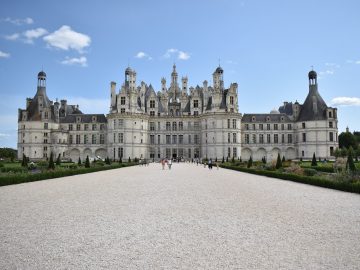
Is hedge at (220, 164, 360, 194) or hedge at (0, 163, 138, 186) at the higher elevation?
hedge at (0, 163, 138, 186)

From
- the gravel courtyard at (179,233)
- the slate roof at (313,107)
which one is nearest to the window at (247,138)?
the slate roof at (313,107)

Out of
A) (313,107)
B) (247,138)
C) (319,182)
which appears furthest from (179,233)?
(247,138)

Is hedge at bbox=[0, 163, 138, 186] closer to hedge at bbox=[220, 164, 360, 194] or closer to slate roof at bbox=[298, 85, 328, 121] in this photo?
hedge at bbox=[220, 164, 360, 194]

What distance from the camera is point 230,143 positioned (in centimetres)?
6494

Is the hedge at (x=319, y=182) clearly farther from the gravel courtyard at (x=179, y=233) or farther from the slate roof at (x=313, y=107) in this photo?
the slate roof at (x=313, y=107)

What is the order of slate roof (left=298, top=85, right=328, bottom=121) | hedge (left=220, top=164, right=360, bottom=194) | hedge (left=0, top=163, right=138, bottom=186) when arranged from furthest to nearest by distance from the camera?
slate roof (left=298, top=85, right=328, bottom=121) → hedge (left=0, top=163, right=138, bottom=186) → hedge (left=220, top=164, right=360, bottom=194)

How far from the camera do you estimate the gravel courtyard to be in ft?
20.2

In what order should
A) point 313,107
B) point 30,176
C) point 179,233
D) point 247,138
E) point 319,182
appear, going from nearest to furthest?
point 179,233
point 319,182
point 30,176
point 313,107
point 247,138

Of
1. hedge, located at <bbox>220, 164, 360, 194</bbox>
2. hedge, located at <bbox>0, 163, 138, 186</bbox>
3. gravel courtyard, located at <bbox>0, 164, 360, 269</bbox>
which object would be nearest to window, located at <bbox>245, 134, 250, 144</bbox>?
hedge, located at <bbox>220, 164, 360, 194</bbox>

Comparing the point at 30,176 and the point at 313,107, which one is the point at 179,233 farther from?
the point at 313,107

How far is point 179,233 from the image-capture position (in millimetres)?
8117

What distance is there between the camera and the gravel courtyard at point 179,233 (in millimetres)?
6172

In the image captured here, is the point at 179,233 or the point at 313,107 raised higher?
the point at 313,107

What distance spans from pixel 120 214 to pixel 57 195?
5.78m
